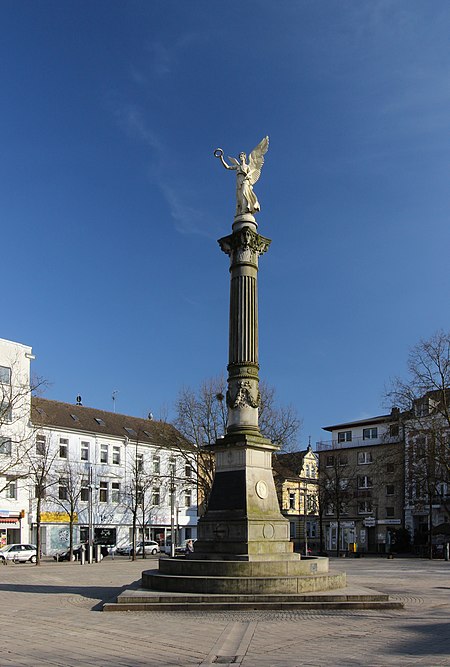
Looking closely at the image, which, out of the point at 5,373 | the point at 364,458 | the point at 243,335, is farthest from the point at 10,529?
the point at 243,335

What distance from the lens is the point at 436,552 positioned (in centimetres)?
5253

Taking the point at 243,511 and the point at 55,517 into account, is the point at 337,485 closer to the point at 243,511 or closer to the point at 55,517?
the point at 55,517

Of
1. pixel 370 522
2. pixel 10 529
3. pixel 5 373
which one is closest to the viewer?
pixel 5 373

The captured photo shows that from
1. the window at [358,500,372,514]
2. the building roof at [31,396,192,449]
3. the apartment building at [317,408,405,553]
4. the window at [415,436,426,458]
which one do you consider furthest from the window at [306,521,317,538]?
the window at [415,436,426,458]

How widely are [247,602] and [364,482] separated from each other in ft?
194

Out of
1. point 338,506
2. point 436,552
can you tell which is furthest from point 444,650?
point 338,506

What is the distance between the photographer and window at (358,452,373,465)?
7306cm

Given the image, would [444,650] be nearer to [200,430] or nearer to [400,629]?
[400,629]

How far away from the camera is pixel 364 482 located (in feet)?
237

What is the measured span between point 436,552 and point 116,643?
4633 cm

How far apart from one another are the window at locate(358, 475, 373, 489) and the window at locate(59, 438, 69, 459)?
2985cm

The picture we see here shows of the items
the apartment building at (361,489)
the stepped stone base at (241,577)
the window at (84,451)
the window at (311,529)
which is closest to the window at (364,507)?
the apartment building at (361,489)

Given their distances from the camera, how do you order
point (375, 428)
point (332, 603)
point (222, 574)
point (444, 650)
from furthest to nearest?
point (375, 428), point (222, 574), point (332, 603), point (444, 650)

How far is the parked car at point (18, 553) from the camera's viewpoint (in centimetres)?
4666
